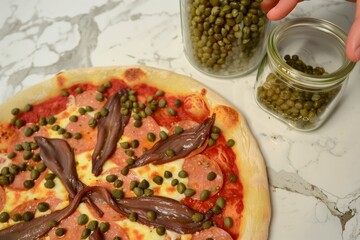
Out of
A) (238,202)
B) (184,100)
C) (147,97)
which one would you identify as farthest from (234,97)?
(238,202)

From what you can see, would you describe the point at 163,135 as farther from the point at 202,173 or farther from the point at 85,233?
the point at 85,233

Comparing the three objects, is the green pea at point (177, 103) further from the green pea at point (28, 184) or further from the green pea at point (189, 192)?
the green pea at point (28, 184)

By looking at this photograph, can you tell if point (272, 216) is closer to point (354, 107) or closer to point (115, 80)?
point (354, 107)

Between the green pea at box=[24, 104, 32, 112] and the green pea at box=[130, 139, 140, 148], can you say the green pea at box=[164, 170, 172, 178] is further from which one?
the green pea at box=[24, 104, 32, 112]

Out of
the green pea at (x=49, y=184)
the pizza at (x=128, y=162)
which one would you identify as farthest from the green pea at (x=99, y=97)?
the green pea at (x=49, y=184)

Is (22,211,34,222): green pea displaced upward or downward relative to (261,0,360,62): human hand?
downward

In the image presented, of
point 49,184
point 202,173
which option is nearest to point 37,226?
point 49,184

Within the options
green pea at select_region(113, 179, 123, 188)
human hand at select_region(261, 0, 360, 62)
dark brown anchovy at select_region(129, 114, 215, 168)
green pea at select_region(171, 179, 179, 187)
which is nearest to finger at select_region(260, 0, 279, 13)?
human hand at select_region(261, 0, 360, 62)
